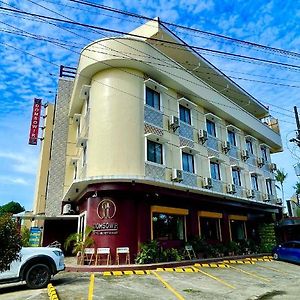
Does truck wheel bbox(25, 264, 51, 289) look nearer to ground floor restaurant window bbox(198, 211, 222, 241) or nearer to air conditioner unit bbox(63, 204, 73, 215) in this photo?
air conditioner unit bbox(63, 204, 73, 215)

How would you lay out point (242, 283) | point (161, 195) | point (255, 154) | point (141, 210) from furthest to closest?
point (255, 154)
point (161, 195)
point (141, 210)
point (242, 283)

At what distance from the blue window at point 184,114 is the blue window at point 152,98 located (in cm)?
208

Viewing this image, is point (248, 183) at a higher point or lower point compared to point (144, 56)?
lower

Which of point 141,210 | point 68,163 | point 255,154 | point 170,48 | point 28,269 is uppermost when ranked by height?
point 170,48

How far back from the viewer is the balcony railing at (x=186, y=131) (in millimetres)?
18164

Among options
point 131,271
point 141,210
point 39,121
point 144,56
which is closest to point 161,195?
point 141,210

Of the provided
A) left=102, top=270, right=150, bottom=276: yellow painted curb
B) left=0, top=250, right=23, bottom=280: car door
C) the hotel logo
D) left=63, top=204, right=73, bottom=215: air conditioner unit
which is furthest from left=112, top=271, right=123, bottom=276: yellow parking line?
left=63, top=204, right=73, bottom=215: air conditioner unit

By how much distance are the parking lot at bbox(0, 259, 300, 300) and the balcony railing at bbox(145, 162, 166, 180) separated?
4.53 m

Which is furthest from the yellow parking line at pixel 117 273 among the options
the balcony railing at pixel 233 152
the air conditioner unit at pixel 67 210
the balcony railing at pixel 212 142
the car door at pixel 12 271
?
the balcony railing at pixel 233 152

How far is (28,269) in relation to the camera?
9.19m

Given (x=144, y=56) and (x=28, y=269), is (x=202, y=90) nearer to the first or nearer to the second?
(x=144, y=56)

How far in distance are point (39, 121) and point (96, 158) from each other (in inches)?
381

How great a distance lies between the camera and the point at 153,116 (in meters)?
16.5

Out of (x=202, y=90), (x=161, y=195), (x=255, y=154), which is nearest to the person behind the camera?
(x=161, y=195)
